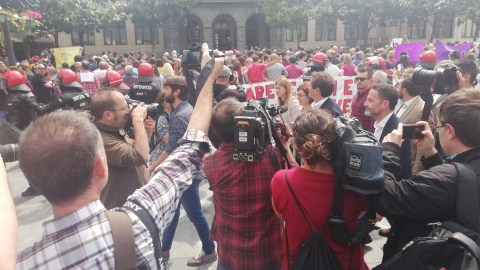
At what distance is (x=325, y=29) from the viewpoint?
34500mm

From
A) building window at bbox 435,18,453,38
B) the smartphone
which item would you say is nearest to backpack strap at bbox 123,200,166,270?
the smartphone

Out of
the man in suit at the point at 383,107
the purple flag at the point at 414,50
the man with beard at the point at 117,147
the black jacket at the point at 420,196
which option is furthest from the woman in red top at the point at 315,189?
the purple flag at the point at 414,50

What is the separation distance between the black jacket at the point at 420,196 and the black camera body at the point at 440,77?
1.57 meters

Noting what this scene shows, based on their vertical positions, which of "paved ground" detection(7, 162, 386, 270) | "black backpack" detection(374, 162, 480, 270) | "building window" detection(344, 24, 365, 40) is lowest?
"paved ground" detection(7, 162, 386, 270)

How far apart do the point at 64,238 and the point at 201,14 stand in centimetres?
3172

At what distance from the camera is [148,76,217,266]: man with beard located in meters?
3.41

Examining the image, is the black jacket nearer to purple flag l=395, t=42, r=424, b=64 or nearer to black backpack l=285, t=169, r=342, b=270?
black backpack l=285, t=169, r=342, b=270

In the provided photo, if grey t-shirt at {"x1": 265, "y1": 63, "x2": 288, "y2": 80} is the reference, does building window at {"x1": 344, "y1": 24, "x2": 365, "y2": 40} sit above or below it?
above

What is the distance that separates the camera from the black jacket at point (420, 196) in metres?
1.59

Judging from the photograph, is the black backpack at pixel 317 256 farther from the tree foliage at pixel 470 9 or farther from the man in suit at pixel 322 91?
the tree foliage at pixel 470 9

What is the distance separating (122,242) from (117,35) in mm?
33034

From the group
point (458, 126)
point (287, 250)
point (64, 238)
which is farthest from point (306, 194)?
point (64, 238)

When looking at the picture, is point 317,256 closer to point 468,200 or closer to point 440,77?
point 468,200

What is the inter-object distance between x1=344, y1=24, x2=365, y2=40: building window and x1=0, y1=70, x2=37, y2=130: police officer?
110 ft
